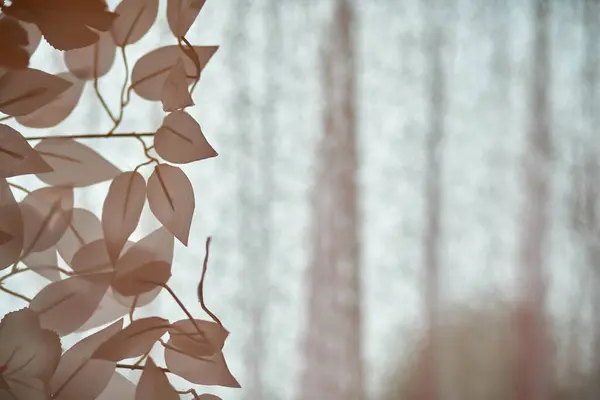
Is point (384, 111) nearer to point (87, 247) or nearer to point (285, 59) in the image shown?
point (285, 59)

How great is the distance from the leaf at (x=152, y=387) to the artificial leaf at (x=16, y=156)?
0.07 meters

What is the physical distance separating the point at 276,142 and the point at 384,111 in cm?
25

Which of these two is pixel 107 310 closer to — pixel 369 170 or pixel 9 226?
pixel 9 226

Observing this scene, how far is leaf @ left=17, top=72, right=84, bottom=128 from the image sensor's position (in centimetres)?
24

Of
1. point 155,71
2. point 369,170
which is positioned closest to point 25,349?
point 155,71

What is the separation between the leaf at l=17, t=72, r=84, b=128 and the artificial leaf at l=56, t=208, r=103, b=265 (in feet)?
0.12

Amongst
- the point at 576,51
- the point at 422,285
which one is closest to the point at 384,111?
the point at 422,285

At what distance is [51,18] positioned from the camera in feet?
0.69

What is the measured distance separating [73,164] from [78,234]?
26 mm

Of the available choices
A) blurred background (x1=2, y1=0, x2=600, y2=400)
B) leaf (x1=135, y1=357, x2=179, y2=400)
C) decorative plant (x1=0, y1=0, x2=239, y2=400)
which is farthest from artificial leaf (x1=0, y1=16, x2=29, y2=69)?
blurred background (x1=2, y1=0, x2=600, y2=400)

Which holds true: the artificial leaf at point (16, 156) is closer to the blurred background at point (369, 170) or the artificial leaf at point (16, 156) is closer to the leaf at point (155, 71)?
the leaf at point (155, 71)

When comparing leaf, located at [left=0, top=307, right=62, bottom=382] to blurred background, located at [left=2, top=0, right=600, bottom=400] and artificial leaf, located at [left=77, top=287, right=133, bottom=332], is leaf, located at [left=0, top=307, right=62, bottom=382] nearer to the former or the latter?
artificial leaf, located at [left=77, top=287, right=133, bottom=332]

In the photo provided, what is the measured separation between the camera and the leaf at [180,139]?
0.22 meters

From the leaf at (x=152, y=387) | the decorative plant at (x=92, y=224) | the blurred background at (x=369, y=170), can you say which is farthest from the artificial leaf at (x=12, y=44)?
the blurred background at (x=369, y=170)
